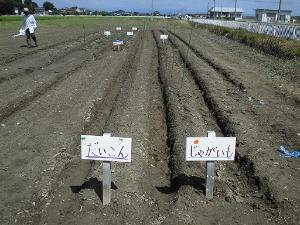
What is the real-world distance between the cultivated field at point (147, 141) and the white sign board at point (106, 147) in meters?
0.72

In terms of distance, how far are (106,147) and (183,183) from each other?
154 cm

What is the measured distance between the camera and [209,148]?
5.31 metres

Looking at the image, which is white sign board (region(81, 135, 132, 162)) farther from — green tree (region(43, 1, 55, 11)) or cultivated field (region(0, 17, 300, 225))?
green tree (region(43, 1, 55, 11))

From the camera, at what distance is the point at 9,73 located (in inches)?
567

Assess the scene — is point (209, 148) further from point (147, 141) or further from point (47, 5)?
point (47, 5)

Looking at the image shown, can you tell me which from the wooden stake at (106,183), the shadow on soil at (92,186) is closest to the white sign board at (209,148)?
the wooden stake at (106,183)

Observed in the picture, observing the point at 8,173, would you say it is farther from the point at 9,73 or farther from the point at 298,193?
the point at 9,73

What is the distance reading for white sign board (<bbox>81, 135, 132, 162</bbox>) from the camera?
16.8 ft

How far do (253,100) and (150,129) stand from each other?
145 inches

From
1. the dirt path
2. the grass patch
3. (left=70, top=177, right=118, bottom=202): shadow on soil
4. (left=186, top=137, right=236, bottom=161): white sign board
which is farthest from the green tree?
(left=186, top=137, right=236, bottom=161): white sign board

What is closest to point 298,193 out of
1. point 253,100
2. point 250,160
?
point 250,160

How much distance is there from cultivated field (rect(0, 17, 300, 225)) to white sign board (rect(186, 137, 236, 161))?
2.30 ft

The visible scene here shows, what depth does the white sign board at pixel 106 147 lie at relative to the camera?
512 cm

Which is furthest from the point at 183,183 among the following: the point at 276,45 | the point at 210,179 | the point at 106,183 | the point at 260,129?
the point at 276,45
